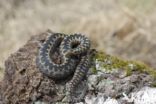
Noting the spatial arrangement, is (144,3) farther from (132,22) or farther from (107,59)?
(107,59)

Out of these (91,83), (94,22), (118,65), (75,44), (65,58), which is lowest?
(91,83)

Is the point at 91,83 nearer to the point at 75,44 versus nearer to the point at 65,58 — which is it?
the point at 65,58

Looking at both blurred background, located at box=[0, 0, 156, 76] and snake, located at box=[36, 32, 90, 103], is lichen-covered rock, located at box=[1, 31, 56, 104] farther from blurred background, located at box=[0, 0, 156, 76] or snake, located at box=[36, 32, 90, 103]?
blurred background, located at box=[0, 0, 156, 76]

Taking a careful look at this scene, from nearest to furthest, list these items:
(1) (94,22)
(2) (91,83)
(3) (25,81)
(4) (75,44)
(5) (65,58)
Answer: (2) (91,83), (3) (25,81), (5) (65,58), (4) (75,44), (1) (94,22)

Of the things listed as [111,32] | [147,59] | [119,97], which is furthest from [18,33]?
[119,97]

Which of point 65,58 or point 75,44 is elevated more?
point 75,44

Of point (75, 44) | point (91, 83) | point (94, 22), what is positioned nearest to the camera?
point (91, 83)

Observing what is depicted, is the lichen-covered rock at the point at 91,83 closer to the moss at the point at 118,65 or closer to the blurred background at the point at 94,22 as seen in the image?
the moss at the point at 118,65

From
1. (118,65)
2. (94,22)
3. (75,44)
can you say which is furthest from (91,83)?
(94,22)
